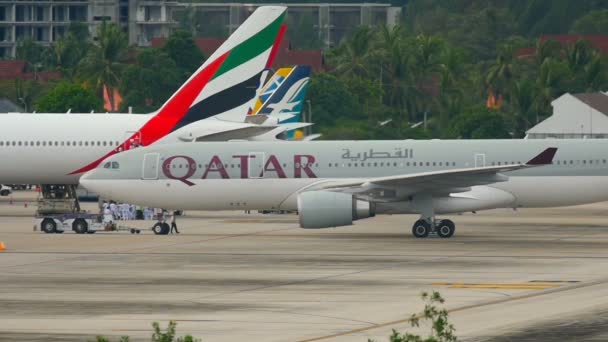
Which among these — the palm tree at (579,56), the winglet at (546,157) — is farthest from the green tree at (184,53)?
the winglet at (546,157)

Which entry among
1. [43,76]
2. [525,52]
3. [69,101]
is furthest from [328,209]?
[43,76]

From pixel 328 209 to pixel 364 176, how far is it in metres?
3.02

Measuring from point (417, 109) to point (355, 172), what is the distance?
7806 cm

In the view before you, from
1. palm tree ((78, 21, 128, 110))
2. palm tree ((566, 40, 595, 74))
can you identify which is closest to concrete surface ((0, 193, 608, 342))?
palm tree ((78, 21, 128, 110))

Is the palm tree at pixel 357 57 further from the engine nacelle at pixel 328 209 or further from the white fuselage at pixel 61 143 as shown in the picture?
the engine nacelle at pixel 328 209

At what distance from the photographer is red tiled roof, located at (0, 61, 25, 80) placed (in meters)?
155

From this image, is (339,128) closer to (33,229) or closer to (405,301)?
(33,229)

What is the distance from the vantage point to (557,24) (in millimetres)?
179250

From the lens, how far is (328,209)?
151 ft

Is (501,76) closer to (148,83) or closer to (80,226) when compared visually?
(148,83)

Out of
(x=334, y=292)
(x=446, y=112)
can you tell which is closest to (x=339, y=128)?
(x=446, y=112)

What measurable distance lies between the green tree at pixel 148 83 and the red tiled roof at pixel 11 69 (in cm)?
3740

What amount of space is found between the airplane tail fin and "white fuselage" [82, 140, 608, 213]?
26.5ft

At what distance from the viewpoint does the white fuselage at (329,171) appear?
1885 inches
